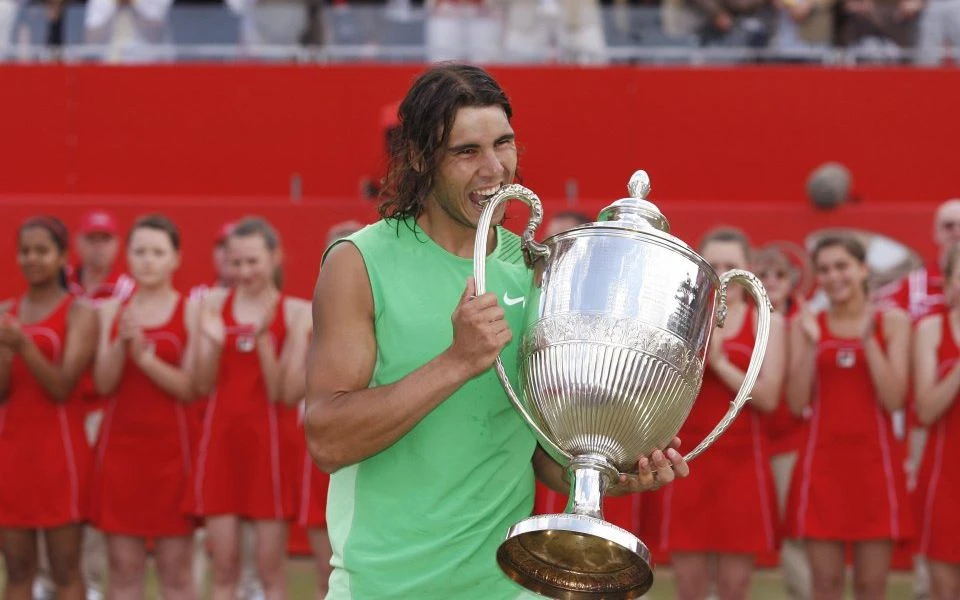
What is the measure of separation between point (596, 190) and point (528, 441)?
5.85 metres

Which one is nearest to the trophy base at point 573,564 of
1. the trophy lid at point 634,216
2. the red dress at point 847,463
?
the trophy lid at point 634,216

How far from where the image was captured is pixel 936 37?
8516mm

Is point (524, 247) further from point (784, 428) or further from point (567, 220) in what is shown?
point (784, 428)

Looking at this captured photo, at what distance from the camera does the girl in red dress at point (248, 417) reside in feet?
18.4

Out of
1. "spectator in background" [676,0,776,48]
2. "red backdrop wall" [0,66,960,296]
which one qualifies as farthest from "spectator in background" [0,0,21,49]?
"spectator in background" [676,0,776,48]

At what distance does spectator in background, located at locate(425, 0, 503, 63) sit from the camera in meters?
8.61

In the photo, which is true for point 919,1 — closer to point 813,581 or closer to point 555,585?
point 813,581

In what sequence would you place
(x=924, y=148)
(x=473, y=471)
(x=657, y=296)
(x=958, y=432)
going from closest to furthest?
(x=657, y=296), (x=473, y=471), (x=958, y=432), (x=924, y=148)

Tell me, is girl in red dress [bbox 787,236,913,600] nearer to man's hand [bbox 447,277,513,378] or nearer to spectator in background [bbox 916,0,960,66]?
man's hand [bbox 447,277,513,378]

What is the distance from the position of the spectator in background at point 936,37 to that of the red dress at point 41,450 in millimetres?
5485

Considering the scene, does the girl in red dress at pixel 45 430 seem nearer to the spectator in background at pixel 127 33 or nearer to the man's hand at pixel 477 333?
the spectator in background at pixel 127 33

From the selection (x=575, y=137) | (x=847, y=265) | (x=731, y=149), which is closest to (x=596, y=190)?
(x=575, y=137)

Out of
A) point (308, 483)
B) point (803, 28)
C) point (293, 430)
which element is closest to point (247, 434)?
point (293, 430)

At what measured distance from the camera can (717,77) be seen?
27.7ft
